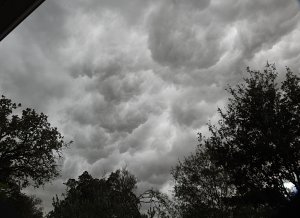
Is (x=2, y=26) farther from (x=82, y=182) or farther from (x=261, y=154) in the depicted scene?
(x=82, y=182)

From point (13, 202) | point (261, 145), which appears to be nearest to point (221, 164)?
point (261, 145)

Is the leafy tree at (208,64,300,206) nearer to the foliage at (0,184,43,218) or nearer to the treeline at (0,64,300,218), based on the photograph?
the treeline at (0,64,300,218)

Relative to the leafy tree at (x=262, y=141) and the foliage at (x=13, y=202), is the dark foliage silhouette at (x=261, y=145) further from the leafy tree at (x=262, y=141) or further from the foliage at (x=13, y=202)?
the foliage at (x=13, y=202)

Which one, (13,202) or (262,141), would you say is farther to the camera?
(13,202)

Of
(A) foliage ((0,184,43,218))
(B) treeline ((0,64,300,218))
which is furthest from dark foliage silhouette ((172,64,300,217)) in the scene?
(A) foliage ((0,184,43,218))

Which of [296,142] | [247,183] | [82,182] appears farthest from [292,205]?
[82,182]

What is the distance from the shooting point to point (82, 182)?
55.6m

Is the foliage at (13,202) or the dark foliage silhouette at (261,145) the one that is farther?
the dark foliage silhouette at (261,145)

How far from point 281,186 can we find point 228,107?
7.40 m

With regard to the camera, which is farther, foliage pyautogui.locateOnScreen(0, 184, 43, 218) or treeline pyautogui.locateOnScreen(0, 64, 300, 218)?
treeline pyautogui.locateOnScreen(0, 64, 300, 218)

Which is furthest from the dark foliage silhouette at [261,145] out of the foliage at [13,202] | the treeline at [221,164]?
the foliage at [13,202]

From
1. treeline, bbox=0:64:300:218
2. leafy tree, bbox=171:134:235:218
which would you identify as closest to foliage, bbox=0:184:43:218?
treeline, bbox=0:64:300:218

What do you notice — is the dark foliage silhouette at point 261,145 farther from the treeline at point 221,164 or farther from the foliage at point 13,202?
the foliage at point 13,202

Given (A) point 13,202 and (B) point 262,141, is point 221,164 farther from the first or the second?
(A) point 13,202
